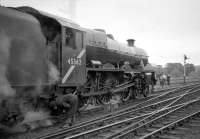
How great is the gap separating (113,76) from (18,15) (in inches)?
281

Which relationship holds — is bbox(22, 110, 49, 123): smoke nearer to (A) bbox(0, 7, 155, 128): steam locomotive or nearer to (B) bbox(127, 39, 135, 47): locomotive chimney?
(A) bbox(0, 7, 155, 128): steam locomotive

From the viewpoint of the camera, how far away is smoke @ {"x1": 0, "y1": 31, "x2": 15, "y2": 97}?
6.20m

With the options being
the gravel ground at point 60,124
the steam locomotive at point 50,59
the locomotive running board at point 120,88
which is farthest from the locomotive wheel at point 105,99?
the gravel ground at point 60,124

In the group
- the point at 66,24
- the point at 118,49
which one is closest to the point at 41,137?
the point at 66,24

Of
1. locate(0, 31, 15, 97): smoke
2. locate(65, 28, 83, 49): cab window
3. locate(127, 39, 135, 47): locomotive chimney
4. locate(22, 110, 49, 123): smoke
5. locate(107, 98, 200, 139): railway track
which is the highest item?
locate(127, 39, 135, 47): locomotive chimney

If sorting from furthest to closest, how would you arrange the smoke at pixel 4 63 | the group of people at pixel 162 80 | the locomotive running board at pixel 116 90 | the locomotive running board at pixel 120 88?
the group of people at pixel 162 80
the locomotive running board at pixel 120 88
the locomotive running board at pixel 116 90
the smoke at pixel 4 63

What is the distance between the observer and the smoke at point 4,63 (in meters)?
6.20

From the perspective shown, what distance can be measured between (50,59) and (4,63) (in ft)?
7.03

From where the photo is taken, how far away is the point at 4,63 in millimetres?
6293

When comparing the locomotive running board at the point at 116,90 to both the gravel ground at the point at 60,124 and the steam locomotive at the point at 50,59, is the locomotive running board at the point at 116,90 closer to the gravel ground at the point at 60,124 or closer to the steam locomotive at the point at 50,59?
the steam locomotive at the point at 50,59

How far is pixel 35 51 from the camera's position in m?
7.35

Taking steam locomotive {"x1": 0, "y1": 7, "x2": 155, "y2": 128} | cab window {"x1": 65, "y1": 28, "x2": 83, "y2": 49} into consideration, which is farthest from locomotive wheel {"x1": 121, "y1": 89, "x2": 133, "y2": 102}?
cab window {"x1": 65, "y1": 28, "x2": 83, "y2": 49}

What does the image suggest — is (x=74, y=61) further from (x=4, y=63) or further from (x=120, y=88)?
(x=120, y=88)

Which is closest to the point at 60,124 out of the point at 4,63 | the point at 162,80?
the point at 4,63
